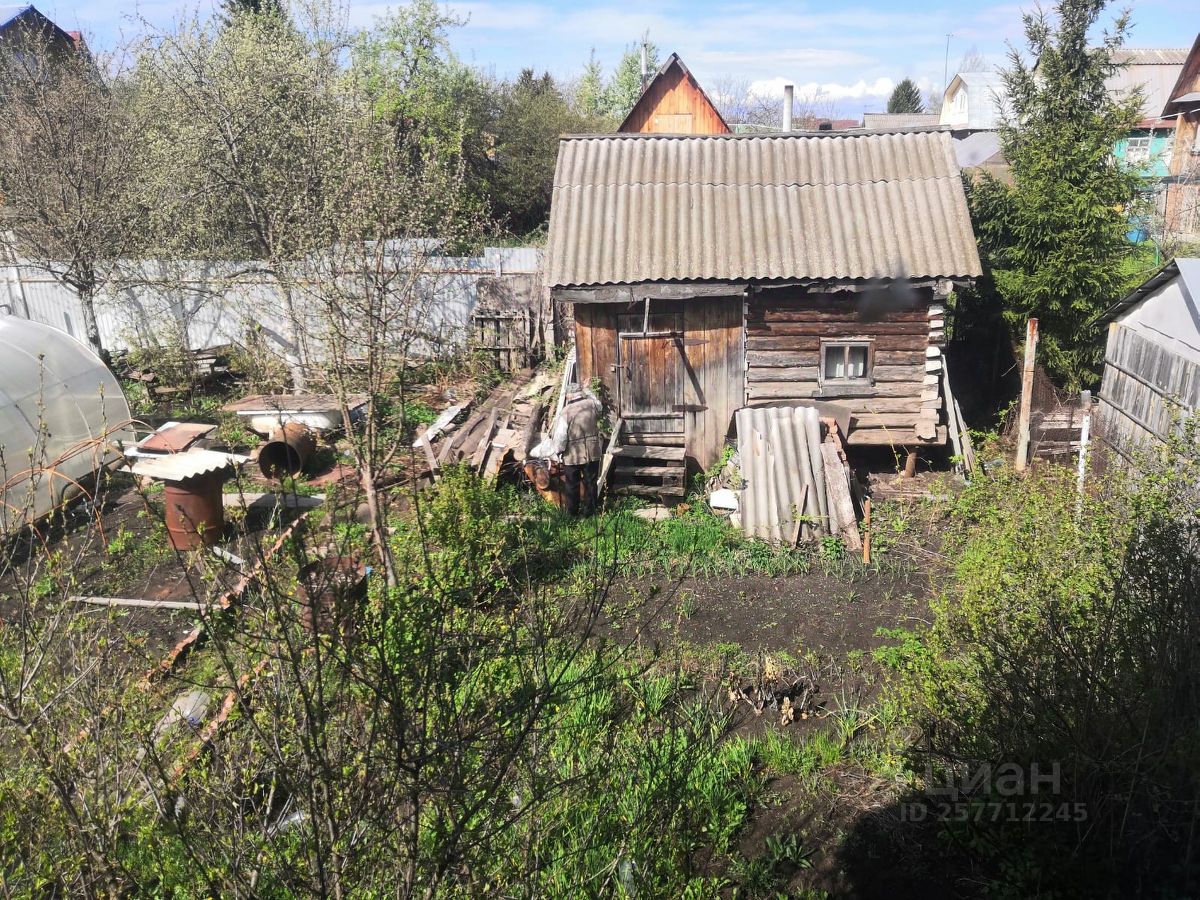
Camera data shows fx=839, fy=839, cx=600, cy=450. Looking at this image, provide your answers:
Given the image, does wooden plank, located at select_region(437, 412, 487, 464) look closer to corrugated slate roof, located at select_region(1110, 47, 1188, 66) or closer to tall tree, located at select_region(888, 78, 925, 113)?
corrugated slate roof, located at select_region(1110, 47, 1188, 66)

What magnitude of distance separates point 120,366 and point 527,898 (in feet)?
52.9

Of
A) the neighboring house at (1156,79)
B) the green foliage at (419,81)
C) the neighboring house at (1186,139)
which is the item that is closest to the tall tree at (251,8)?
the green foliage at (419,81)

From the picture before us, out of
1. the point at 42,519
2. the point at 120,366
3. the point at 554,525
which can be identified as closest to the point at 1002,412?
the point at 554,525

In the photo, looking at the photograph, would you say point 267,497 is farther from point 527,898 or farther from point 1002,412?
point 1002,412

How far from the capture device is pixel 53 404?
1055 cm

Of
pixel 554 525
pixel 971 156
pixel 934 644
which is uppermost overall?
pixel 971 156

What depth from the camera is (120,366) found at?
1598 cm

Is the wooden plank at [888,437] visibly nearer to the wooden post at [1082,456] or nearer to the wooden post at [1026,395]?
the wooden post at [1026,395]

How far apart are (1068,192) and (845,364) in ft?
14.8

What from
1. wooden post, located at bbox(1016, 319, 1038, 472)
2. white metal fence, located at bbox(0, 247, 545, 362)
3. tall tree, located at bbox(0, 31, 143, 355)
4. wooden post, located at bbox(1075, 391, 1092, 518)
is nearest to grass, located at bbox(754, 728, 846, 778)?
wooden post, located at bbox(1075, 391, 1092, 518)

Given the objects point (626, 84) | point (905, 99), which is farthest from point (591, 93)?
point (905, 99)

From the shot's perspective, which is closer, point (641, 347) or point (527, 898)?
point (527, 898)

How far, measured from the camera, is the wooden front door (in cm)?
1118

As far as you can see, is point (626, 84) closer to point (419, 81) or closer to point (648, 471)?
point (419, 81)
